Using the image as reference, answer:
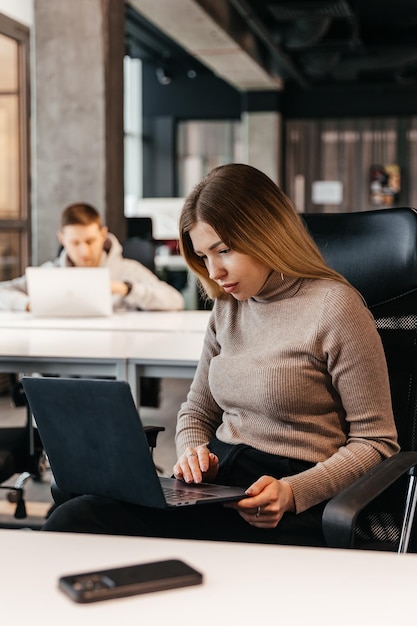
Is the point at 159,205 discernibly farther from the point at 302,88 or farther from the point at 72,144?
the point at 302,88

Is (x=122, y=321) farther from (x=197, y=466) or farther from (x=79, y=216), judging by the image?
(x=197, y=466)

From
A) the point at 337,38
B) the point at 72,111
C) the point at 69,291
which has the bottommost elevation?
the point at 69,291

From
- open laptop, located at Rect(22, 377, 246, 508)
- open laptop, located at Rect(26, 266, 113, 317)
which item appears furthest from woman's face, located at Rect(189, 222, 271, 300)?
open laptop, located at Rect(26, 266, 113, 317)

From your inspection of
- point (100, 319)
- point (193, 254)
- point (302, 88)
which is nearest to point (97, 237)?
point (100, 319)

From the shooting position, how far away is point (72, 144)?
19.6 feet

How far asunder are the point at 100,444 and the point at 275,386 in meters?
0.45

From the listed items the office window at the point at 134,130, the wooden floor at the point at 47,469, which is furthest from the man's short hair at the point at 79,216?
the office window at the point at 134,130

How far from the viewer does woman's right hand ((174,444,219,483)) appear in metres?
1.87

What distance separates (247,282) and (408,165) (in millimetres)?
11159

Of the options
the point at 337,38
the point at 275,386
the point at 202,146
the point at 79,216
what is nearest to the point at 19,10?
the point at 79,216

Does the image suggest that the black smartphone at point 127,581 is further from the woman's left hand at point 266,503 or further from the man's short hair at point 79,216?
the man's short hair at point 79,216

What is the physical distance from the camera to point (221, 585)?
1143 millimetres

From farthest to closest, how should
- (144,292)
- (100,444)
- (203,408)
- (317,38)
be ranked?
(317,38) → (144,292) → (203,408) → (100,444)

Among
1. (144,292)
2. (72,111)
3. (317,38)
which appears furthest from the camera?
(317,38)
